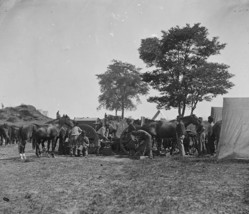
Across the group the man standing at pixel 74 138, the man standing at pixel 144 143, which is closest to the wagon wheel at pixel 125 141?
the man standing at pixel 144 143

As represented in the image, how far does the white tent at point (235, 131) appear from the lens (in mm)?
13438

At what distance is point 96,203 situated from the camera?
757 cm

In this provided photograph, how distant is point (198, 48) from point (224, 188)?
106 feet

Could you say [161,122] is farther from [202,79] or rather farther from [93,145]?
[202,79]

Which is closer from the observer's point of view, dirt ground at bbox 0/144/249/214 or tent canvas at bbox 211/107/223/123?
dirt ground at bbox 0/144/249/214

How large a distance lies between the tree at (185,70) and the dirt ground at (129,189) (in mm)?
24708

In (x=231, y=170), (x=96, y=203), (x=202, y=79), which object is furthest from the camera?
(x=202, y=79)

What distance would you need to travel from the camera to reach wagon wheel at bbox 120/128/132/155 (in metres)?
17.9

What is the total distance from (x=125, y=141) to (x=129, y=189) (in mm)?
9372

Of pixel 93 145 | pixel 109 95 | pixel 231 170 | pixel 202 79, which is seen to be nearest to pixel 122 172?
pixel 231 170


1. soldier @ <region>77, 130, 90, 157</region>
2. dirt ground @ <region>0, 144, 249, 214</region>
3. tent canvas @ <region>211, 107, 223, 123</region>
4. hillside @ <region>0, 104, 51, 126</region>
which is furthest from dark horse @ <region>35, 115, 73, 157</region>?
hillside @ <region>0, 104, 51, 126</region>

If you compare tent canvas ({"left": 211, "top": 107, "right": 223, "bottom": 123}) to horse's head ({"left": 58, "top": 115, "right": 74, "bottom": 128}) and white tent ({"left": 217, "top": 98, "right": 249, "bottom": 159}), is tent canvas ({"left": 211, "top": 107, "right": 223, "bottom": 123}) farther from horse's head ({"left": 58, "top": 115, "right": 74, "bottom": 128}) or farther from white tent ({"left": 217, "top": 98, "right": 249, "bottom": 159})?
horse's head ({"left": 58, "top": 115, "right": 74, "bottom": 128})

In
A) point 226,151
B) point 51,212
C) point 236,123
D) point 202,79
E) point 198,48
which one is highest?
point 198,48

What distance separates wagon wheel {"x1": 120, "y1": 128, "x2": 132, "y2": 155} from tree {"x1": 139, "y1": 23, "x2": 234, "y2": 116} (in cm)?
1944
